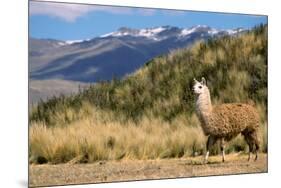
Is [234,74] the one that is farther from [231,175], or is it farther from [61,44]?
[61,44]

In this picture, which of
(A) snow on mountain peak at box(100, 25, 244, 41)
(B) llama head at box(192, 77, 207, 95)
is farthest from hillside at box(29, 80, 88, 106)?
(B) llama head at box(192, 77, 207, 95)

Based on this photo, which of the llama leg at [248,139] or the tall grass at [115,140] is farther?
the llama leg at [248,139]

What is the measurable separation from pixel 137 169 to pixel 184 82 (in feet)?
3.17

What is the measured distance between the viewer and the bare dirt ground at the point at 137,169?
567 cm

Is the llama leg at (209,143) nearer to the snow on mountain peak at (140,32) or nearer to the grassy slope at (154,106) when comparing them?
the grassy slope at (154,106)

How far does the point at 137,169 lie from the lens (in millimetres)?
6035

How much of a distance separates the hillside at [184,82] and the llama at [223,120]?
70 millimetres

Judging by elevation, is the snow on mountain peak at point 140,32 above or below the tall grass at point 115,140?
above

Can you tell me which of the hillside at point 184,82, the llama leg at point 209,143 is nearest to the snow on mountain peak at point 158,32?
the hillside at point 184,82

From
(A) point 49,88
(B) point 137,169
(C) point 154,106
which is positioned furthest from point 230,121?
(A) point 49,88

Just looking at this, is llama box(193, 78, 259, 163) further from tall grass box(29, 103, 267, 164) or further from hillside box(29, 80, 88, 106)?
hillside box(29, 80, 88, 106)

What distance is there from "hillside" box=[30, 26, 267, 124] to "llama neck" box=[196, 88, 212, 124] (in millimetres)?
59

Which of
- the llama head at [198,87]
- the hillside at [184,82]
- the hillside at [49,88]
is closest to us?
the hillside at [49,88]

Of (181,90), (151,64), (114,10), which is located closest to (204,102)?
(181,90)
